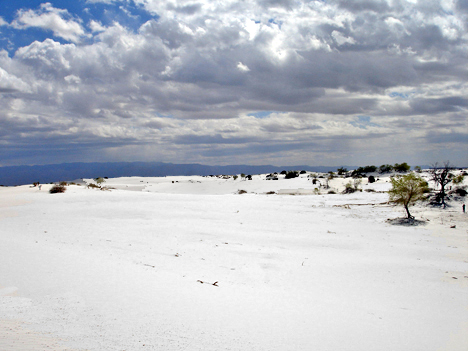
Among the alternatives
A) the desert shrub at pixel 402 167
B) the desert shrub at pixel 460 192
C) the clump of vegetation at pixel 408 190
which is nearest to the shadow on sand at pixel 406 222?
the clump of vegetation at pixel 408 190

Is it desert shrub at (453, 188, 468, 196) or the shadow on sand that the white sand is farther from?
desert shrub at (453, 188, 468, 196)

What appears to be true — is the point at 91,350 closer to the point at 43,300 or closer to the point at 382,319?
the point at 43,300

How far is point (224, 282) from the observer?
655 centimetres

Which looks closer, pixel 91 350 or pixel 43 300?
pixel 91 350

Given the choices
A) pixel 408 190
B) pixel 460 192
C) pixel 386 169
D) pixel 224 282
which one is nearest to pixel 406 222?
pixel 408 190

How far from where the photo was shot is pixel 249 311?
5.14 meters

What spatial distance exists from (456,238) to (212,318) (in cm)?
1096

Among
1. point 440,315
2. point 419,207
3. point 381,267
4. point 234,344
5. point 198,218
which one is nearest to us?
point 234,344

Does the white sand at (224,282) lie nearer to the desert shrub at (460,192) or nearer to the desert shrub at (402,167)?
the desert shrub at (460,192)

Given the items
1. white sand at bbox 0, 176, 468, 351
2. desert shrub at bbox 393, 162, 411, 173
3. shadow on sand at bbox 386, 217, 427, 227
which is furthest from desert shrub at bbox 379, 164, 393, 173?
shadow on sand at bbox 386, 217, 427, 227

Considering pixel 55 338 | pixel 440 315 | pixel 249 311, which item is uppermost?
pixel 55 338

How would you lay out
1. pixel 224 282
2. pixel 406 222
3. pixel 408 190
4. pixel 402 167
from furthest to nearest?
1. pixel 402 167
2. pixel 408 190
3. pixel 406 222
4. pixel 224 282

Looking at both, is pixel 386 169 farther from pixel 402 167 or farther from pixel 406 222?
pixel 406 222

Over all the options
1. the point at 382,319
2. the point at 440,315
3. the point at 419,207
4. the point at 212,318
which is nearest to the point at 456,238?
the point at 419,207
